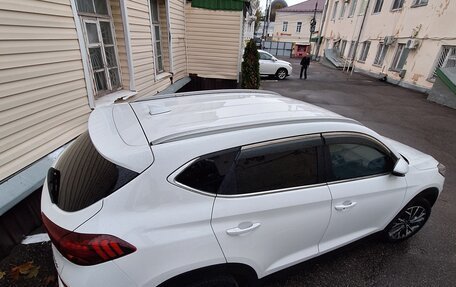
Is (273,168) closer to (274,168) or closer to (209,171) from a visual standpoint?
(274,168)

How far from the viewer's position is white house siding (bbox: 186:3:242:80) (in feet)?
26.7

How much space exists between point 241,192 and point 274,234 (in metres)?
0.42

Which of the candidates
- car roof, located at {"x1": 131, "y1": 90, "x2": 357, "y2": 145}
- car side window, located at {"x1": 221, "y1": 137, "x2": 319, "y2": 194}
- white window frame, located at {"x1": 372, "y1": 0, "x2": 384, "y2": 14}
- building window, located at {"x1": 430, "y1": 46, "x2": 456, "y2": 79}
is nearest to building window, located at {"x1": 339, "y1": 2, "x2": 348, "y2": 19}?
white window frame, located at {"x1": 372, "y1": 0, "x2": 384, "y2": 14}

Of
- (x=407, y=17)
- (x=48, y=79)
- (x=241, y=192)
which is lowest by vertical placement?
(x=241, y=192)

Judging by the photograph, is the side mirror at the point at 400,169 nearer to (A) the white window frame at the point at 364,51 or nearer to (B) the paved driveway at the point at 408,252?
(B) the paved driveway at the point at 408,252

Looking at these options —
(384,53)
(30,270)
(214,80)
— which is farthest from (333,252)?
(384,53)

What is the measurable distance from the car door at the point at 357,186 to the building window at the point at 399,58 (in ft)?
48.0

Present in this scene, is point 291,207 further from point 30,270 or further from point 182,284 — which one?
point 30,270

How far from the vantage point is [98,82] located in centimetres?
426

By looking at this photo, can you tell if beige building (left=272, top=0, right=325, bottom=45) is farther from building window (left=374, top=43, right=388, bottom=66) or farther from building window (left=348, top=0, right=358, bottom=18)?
building window (left=374, top=43, right=388, bottom=66)

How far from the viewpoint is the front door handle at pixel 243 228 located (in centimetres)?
153

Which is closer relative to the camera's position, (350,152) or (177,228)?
(177,228)

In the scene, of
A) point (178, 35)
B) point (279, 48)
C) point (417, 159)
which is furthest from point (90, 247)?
point (279, 48)

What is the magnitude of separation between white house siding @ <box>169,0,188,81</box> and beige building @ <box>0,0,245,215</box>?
1.55 feet
